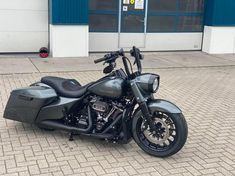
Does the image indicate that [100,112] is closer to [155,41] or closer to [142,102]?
[142,102]

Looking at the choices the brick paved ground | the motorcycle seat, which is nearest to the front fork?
the brick paved ground

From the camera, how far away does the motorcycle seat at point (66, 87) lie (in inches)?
164

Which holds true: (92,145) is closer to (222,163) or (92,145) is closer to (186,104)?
(222,163)

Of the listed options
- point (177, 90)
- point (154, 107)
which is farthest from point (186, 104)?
point (154, 107)

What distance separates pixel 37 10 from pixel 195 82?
4.88 m

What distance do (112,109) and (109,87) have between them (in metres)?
0.29

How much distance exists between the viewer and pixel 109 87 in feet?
12.8

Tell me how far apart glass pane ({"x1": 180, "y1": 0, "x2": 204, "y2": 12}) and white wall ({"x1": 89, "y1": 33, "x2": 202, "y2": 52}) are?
81cm

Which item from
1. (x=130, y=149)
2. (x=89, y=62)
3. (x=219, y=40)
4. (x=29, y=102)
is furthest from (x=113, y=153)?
(x=219, y=40)

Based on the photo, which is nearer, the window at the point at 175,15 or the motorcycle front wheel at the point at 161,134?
the motorcycle front wheel at the point at 161,134

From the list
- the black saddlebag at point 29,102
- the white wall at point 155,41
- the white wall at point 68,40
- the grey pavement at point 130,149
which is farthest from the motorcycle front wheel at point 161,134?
the white wall at point 155,41

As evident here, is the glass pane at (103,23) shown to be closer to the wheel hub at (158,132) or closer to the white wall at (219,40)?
the white wall at (219,40)

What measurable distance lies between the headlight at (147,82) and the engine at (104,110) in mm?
376

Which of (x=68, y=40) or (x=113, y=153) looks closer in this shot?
(x=113, y=153)
